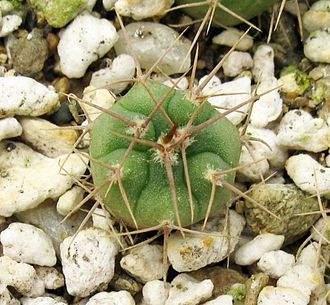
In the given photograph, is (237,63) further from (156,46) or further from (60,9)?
(60,9)

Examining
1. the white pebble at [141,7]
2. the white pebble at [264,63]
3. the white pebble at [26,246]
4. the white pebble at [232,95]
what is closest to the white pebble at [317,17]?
the white pebble at [264,63]

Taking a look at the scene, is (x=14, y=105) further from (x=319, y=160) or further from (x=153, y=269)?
(x=319, y=160)

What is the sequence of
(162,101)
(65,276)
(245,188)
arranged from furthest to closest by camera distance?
(245,188)
(65,276)
(162,101)

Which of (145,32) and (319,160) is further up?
(145,32)

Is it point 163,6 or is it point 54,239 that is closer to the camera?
point 54,239

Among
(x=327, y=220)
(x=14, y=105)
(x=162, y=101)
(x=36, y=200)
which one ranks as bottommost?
(x=327, y=220)

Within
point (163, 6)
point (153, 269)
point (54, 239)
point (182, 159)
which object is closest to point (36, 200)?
point (54, 239)

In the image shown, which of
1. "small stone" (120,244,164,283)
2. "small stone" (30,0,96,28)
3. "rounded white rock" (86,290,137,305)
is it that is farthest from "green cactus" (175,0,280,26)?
"rounded white rock" (86,290,137,305)

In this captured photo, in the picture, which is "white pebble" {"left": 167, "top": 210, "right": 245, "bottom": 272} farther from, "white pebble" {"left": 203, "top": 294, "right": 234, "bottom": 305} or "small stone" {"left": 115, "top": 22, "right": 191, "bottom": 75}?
"small stone" {"left": 115, "top": 22, "right": 191, "bottom": 75}
